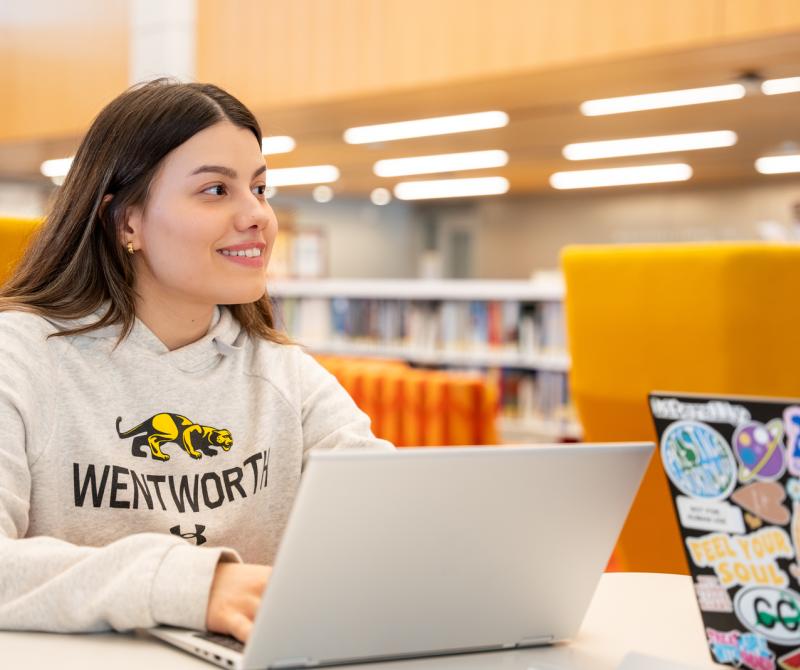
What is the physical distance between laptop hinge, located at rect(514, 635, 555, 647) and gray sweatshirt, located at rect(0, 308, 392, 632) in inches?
13.7

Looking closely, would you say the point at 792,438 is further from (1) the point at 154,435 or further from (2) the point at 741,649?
(1) the point at 154,435

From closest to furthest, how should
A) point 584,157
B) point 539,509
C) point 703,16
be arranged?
point 539,509
point 703,16
point 584,157

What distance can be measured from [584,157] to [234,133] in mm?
8153

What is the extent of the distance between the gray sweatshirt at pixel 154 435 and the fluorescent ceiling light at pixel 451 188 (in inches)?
390

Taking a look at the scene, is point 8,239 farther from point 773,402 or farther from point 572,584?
point 773,402

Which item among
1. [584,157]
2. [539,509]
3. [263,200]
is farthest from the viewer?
[584,157]

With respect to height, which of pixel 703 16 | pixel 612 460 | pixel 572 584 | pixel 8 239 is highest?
pixel 703 16

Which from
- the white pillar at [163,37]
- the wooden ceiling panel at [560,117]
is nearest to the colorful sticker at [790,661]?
the wooden ceiling panel at [560,117]

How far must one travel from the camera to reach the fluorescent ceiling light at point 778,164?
30.3ft

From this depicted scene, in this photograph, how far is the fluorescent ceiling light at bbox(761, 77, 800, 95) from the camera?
17.8 ft

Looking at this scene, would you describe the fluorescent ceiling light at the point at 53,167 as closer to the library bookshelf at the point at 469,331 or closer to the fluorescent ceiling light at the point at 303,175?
the fluorescent ceiling light at the point at 303,175

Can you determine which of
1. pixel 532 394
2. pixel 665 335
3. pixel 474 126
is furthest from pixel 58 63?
pixel 665 335

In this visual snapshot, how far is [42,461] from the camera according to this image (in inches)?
49.6

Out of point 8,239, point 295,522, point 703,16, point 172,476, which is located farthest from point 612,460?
point 703,16
